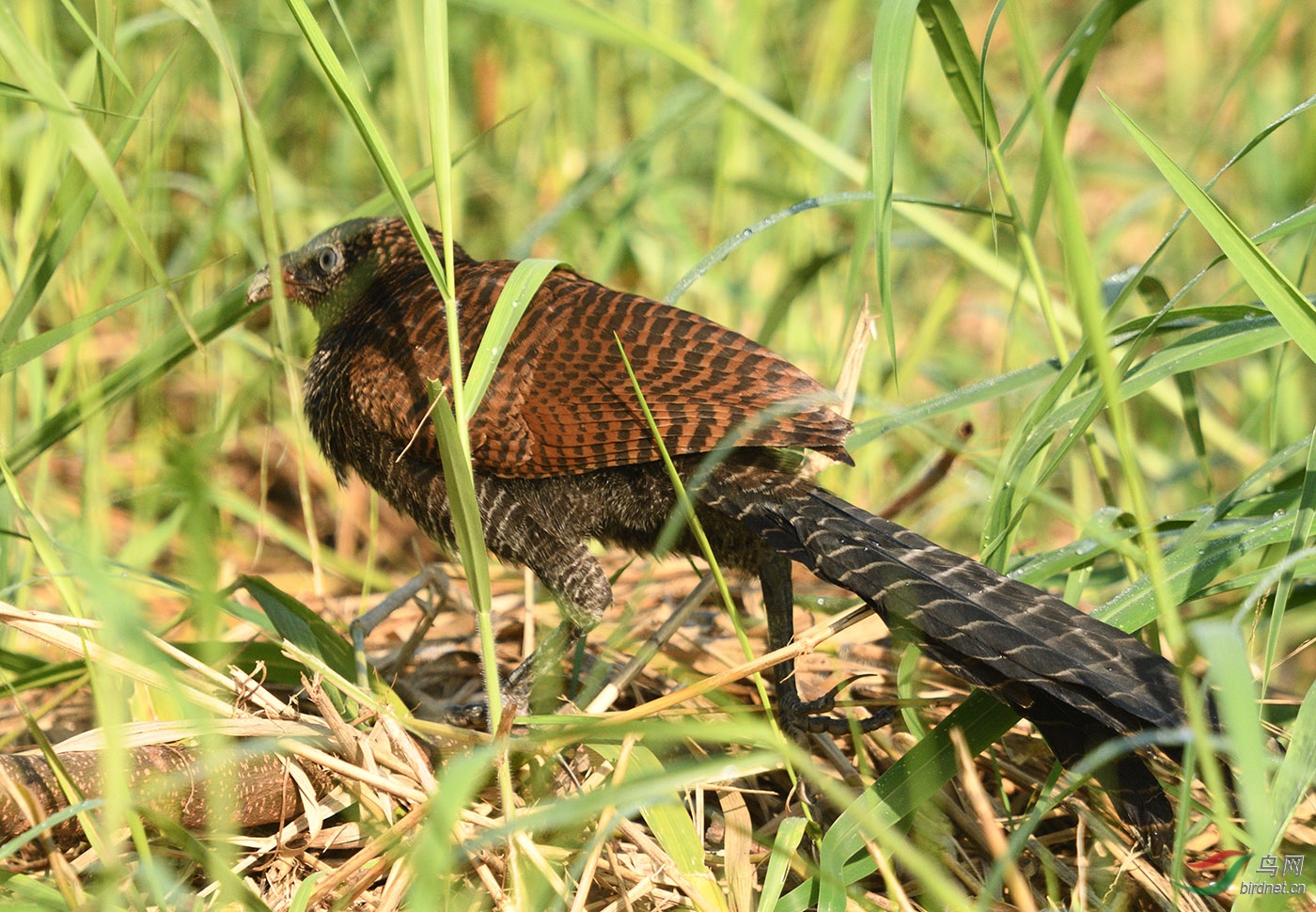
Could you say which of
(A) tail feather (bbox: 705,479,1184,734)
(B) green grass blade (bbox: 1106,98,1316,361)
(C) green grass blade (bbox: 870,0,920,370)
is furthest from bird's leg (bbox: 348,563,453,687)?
(B) green grass blade (bbox: 1106,98,1316,361)

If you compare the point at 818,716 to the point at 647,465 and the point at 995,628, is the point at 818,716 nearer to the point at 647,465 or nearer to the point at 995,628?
the point at 647,465

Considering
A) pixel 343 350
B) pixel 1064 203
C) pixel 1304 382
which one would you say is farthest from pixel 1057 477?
pixel 1064 203

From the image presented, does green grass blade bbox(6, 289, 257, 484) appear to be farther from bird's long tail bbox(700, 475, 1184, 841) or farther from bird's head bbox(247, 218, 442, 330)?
bird's long tail bbox(700, 475, 1184, 841)

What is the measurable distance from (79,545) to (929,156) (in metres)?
4.71

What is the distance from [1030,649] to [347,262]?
95.5 inches

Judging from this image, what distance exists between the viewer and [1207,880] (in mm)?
2199

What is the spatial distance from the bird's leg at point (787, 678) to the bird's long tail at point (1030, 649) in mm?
374

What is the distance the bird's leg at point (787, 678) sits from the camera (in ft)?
8.27

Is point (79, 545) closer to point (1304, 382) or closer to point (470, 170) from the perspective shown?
point (470, 170)

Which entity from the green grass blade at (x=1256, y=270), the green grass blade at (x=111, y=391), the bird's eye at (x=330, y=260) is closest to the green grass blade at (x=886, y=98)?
the green grass blade at (x=1256, y=270)

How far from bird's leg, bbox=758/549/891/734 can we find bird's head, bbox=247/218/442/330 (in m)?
1.42

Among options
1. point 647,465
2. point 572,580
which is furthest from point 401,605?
point 647,465

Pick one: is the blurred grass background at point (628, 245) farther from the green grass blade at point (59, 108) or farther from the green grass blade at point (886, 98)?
the green grass blade at point (886, 98)

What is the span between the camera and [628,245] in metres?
4.54
